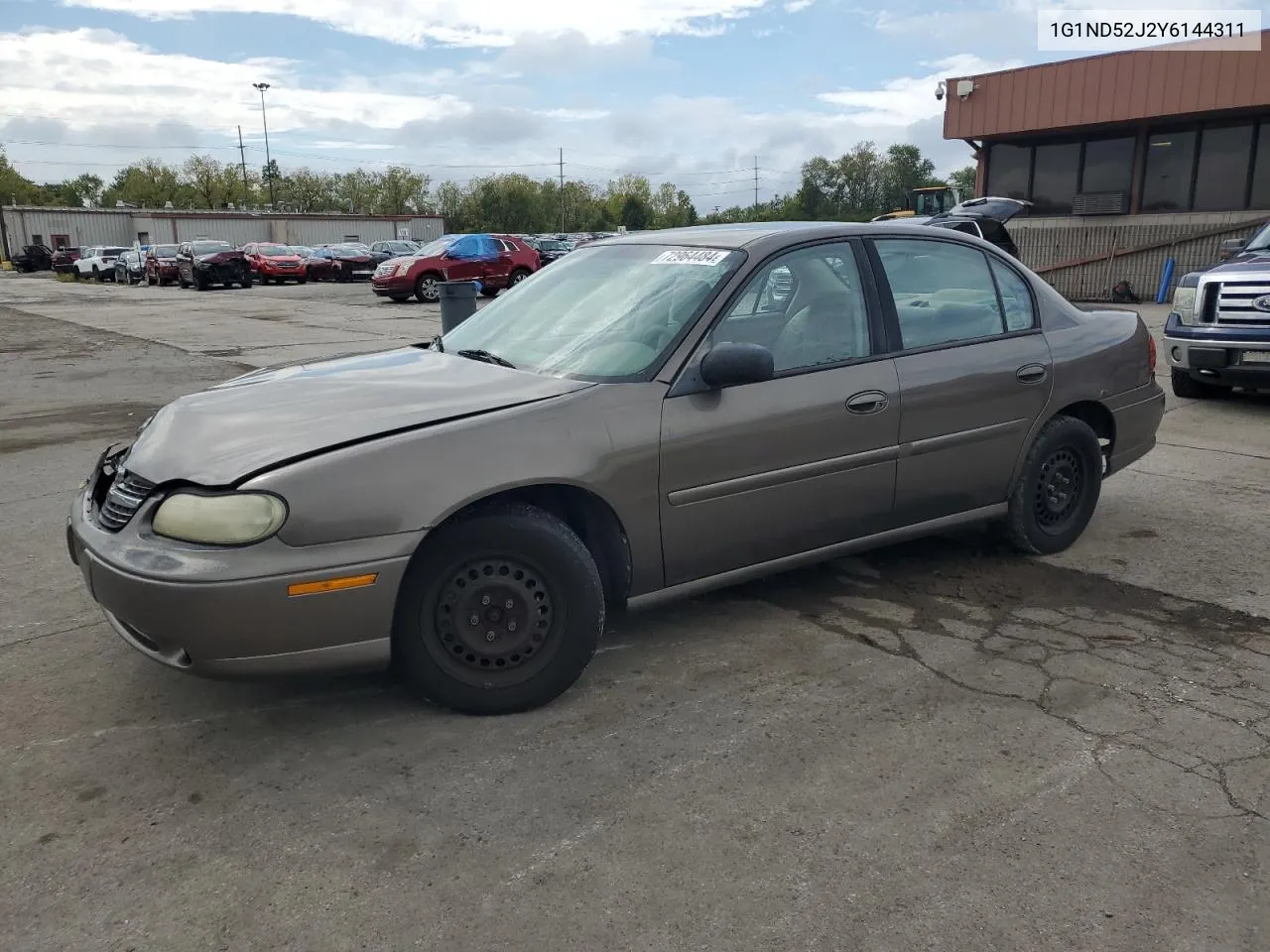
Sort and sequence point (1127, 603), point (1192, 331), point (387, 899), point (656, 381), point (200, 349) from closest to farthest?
point (387, 899) < point (656, 381) < point (1127, 603) < point (1192, 331) < point (200, 349)

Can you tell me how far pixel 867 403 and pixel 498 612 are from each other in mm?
1681

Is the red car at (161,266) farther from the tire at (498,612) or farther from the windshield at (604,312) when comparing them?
the tire at (498,612)

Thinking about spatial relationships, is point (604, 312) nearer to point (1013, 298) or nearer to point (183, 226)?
point (1013, 298)

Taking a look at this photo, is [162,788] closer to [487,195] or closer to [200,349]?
[200,349]

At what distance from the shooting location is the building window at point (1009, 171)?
24.9m

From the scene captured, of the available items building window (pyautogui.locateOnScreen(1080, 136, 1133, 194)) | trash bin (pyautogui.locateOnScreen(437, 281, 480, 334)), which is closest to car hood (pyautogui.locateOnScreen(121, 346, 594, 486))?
trash bin (pyautogui.locateOnScreen(437, 281, 480, 334))

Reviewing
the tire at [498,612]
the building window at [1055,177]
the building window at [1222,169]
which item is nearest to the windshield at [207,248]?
the building window at [1055,177]

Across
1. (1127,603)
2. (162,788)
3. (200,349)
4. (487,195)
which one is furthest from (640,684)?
(487,195)

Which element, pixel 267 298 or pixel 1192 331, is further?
pixel 267 298

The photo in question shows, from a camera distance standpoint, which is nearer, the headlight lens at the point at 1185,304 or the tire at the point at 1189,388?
the headlight lens at the point at 1185,304

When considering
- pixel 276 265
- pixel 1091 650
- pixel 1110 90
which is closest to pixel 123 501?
pixel 1091 650

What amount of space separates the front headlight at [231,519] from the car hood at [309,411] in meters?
0.07

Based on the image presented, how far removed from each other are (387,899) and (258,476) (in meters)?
1.23

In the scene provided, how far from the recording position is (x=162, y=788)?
2.87 meters
